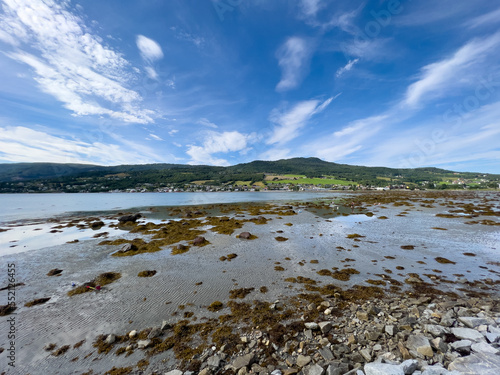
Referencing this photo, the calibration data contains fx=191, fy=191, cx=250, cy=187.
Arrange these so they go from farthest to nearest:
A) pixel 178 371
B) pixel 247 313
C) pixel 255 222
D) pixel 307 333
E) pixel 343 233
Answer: pixel 255 222
pixel 343 233
pixel 247 313
pixel 307 333
pixel 178 371

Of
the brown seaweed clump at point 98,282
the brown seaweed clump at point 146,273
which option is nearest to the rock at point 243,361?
the brown seaweed clump at point 146,273

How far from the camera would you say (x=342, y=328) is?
5926 mm

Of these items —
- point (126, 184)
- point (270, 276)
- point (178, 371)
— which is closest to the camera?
point (178, 371)

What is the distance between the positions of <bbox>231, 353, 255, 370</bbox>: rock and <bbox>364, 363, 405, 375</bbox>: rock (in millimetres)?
2656

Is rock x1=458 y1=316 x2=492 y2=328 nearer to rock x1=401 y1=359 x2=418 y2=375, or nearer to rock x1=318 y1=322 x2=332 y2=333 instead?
rock x1=401 y1=359 x2=418 y2=375

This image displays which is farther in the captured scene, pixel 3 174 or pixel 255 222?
pixel 3 174

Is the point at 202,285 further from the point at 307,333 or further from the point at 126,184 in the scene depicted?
the point at 126,184

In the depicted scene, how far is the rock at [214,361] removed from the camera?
16.0ft

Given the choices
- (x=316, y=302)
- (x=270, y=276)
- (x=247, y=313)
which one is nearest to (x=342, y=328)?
(x=316, y=302)

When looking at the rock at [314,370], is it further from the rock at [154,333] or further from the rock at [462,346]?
the rock at [154,333]

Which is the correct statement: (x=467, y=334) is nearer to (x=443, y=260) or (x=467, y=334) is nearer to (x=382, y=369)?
(x=382, y=369)

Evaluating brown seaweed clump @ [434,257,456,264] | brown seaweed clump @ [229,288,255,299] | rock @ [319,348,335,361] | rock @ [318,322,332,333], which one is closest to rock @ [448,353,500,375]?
rock @ [319,348,335,361]

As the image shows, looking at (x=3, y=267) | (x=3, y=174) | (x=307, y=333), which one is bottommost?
(x=3, y=267)

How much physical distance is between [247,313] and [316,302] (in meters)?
2.83
